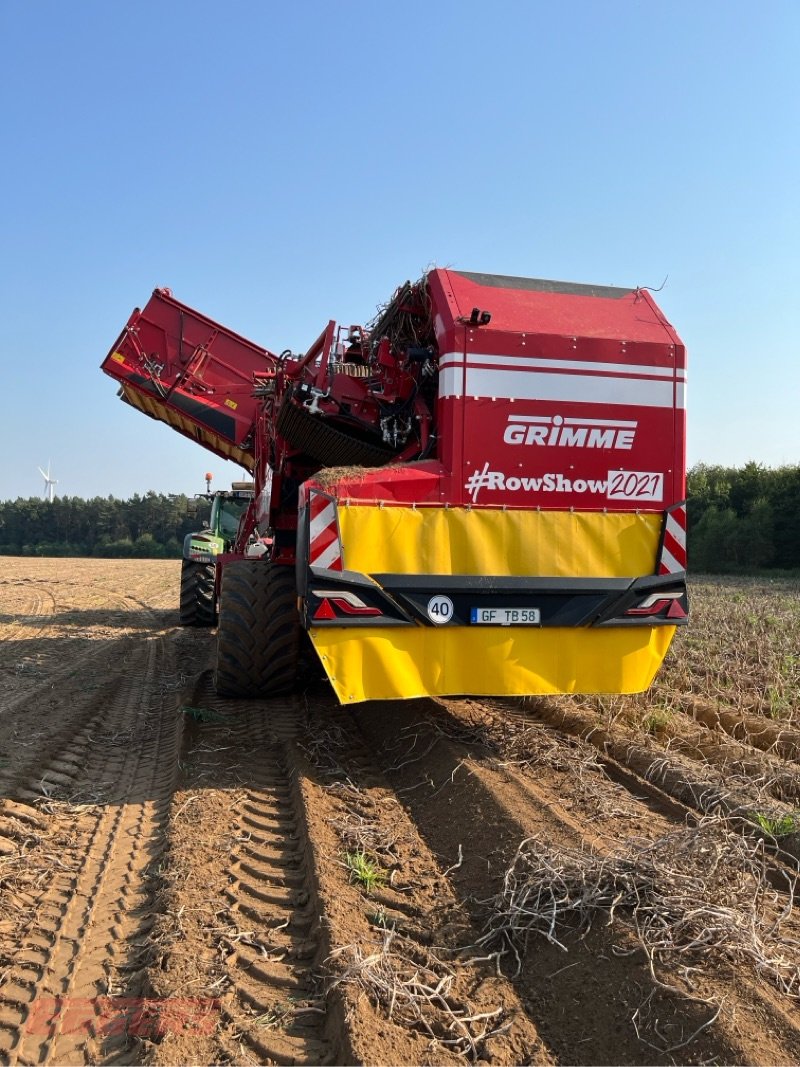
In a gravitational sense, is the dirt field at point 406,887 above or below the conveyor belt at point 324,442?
below

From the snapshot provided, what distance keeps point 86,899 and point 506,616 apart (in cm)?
266

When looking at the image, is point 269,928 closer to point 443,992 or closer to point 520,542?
point 443,992

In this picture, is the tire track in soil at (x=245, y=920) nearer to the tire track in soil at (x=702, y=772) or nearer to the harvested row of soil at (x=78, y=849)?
the harvested row of soil at (x=78, y=849)

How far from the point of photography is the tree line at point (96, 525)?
222 feet

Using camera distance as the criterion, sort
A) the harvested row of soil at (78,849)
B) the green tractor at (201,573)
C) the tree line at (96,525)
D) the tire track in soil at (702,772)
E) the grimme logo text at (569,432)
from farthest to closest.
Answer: the tree line at (96,525), the green tractor at (201,573), the grimme logo text at (569,432), the tire track in soil at (702,772), the harvested row of soil at (78,849)

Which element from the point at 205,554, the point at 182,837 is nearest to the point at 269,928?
the point at 182,837

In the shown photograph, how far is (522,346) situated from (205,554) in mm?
8261

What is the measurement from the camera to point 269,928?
287 centimetres

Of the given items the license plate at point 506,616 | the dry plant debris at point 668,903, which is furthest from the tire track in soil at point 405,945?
the license plate at point 506,616

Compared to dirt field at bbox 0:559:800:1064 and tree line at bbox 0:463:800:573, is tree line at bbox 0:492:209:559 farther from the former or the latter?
dirt field at bbox 0:559:800:1064

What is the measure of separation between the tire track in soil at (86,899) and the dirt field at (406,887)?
11 mm

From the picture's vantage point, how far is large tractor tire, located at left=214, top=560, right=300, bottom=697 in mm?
5926
